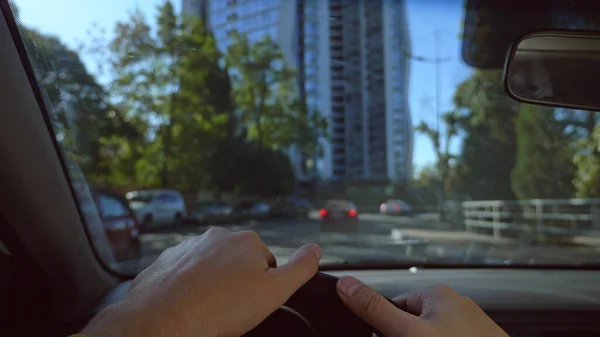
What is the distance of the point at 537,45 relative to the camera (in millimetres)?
2312

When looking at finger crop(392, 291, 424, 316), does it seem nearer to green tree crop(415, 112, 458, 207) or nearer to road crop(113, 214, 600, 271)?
road crop(113, 214, 600, 271)

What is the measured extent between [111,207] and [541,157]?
3.67 metres

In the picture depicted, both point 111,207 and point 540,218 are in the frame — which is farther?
point 540,218

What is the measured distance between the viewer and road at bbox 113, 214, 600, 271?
3.49 meters

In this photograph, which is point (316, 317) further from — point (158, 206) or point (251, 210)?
point (158, 206)

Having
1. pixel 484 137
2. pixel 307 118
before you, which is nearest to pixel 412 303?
pixel 307 118

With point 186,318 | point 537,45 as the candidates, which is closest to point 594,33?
point 537,45

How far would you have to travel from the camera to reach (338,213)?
398 cm

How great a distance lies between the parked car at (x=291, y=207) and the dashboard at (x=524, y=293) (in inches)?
32.6

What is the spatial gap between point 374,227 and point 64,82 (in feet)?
8.00

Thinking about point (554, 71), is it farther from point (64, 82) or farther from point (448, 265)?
point (64, 82)

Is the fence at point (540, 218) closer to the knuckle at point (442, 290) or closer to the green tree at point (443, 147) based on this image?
the green tree at point (443, 147)

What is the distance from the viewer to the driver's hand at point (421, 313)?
129 cm

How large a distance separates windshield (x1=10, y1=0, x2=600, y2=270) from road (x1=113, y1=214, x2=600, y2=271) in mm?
16
